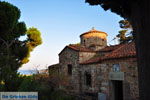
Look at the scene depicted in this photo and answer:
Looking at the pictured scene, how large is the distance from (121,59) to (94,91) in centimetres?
482

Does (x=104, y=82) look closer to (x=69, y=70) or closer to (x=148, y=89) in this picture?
(x=69, y=70)

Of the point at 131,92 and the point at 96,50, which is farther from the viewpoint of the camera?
the point at 96,50

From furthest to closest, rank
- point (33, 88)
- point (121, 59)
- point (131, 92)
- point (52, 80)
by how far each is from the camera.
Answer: point (52, 80)
point (121, 59)
point (131, 92)
point (33, 88)

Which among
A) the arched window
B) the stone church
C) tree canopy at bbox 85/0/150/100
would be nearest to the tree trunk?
tree canopy at bbox 85/0/150/100

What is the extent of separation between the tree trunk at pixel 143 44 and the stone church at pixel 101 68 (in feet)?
22.0

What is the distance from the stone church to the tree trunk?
264 inches

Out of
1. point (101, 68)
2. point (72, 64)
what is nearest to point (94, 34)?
point (72, 64)

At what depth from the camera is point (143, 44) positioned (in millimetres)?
4148

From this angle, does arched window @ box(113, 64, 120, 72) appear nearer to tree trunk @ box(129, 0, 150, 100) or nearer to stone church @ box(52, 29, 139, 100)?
stone church @ box(52, 29, 139, 100)

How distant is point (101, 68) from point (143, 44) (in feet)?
33.1

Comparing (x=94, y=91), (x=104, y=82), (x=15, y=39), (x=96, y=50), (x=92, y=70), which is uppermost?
(x=15, y=39)

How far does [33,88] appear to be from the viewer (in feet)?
33.3

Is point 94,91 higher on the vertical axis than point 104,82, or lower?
lower


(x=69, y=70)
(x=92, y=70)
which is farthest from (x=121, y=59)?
(x=69, y=70)
